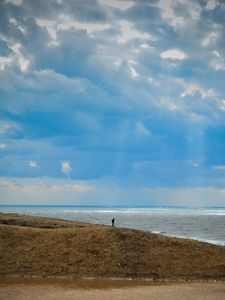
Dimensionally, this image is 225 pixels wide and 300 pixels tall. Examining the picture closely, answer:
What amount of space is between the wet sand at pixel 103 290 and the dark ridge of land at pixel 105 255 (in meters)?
1.67

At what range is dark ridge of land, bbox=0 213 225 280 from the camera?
32875 mm

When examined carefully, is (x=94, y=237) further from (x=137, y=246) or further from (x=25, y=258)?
(x=25, y=258)

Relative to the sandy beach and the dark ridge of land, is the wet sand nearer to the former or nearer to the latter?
the sandy beach

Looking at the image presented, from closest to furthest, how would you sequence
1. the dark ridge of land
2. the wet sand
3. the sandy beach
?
the wet sand, the sandy beach, the dark ridge of land

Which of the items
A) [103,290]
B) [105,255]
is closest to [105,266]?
[105,255]

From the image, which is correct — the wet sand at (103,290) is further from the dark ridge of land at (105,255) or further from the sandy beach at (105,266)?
the dark ridge of land at (105,255)

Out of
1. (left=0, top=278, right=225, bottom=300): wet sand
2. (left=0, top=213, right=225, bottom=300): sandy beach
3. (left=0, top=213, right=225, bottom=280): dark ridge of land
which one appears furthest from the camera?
(left=0, top=213, right=225, bottom=280): dark ridge of land

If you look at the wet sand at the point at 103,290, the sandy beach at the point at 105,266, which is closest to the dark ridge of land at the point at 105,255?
the sandy beach at the point at 105,266

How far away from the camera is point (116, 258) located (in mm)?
34844

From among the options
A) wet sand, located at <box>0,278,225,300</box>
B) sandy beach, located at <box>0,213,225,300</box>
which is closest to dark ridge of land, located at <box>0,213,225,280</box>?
sandy beach, located at <box>0,213,225,300</box>

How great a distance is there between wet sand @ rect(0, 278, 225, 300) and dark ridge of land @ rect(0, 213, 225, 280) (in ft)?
5.49

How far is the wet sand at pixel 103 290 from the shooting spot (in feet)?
87.6

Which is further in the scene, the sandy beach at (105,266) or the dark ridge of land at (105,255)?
the dark ridge of land at (105,255)

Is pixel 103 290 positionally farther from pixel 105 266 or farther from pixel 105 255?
pixel 105 255
